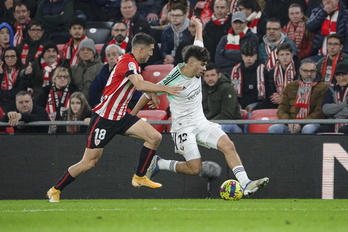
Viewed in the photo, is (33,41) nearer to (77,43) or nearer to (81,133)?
(77,43)

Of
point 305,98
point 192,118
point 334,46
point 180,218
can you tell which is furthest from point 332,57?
point 180,218

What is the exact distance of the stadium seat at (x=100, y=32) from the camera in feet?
56.4

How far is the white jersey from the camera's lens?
1101cm

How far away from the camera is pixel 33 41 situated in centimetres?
1692

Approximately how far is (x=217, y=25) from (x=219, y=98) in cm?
252

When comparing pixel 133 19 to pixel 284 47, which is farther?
pixel 133 19

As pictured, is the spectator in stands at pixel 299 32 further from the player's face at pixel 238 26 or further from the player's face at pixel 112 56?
the player's face at pixel 112 56

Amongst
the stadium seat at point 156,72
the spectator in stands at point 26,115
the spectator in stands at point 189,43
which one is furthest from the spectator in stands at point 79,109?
the spectator in stands at point 189,43

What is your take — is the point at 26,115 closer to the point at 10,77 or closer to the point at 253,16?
the point at 10,77

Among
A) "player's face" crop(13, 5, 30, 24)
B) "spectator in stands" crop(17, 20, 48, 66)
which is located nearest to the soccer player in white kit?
"spectator in stands" crop(17, 20, 48, 66)

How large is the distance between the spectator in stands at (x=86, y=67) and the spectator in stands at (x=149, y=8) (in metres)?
2.53

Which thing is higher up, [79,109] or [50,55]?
[50,55]

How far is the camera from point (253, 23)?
50.5 ft

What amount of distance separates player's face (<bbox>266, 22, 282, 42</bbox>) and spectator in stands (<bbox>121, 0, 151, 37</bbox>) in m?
2.68
